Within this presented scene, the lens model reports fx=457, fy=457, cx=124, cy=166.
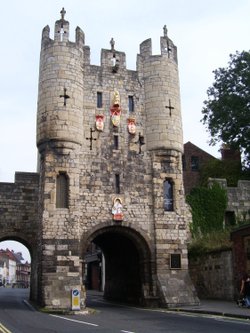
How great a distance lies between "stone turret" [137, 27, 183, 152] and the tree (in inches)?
410

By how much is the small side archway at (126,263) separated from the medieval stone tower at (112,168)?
65 mm

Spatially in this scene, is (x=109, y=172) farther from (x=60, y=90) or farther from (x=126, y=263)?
(x=126, y=263)

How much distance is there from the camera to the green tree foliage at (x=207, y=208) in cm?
2750

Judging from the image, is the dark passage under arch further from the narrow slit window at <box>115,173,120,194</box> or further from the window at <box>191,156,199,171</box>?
the window at <box>191,156,199,171</box>

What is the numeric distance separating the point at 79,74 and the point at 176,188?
24.0 ft

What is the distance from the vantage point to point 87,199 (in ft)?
68.8

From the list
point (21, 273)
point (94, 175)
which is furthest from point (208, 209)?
point (21, 273)

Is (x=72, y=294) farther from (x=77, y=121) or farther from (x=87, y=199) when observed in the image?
(x=77, y=121)

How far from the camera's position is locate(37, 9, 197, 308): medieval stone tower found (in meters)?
20.0

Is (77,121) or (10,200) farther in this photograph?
(10,200)

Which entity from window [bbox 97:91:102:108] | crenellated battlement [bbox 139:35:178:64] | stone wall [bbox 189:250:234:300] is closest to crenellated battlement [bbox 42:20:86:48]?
window [bbox 97:91:102:108]

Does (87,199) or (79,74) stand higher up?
(79,74)

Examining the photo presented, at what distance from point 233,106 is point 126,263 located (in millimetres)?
15217

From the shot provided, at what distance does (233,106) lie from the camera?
33.3 metres
